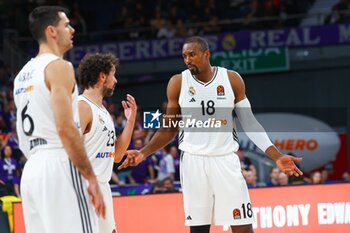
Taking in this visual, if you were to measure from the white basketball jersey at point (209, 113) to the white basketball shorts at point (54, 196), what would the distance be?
2237 mm

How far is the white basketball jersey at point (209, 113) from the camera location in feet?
24.5

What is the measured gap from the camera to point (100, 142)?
6660 millimetres

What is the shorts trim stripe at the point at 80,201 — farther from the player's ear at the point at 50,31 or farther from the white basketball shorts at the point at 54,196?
the player's ear at the point at 50,31

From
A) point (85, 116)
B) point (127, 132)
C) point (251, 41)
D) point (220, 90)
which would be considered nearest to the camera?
point (85, 116)

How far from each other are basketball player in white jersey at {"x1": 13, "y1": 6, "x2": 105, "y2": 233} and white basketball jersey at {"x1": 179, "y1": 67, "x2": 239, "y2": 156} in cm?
220

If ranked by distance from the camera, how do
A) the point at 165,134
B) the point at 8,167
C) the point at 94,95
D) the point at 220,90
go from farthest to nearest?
the point at 8,167, the point at 165,134, the point at 220,90, the point at 94,95

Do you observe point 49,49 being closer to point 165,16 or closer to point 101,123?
point 101,123

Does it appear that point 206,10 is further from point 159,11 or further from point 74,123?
point 74,123

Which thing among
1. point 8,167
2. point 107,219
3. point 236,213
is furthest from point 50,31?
point 8,167

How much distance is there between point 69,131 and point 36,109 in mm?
325

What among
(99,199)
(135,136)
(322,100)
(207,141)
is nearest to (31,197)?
(99,199)

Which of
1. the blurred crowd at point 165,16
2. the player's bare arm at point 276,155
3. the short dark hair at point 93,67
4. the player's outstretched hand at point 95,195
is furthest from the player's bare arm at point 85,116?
the blurred crowd at point 165,16

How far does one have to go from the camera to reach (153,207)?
32.8 ft

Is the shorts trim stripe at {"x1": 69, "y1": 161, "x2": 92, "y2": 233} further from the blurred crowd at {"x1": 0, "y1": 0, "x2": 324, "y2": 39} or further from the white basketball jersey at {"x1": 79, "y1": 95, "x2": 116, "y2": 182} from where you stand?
the blurred crowd at {"x1": 0, "y1": 0, "x2": 324, "y2": 39}
